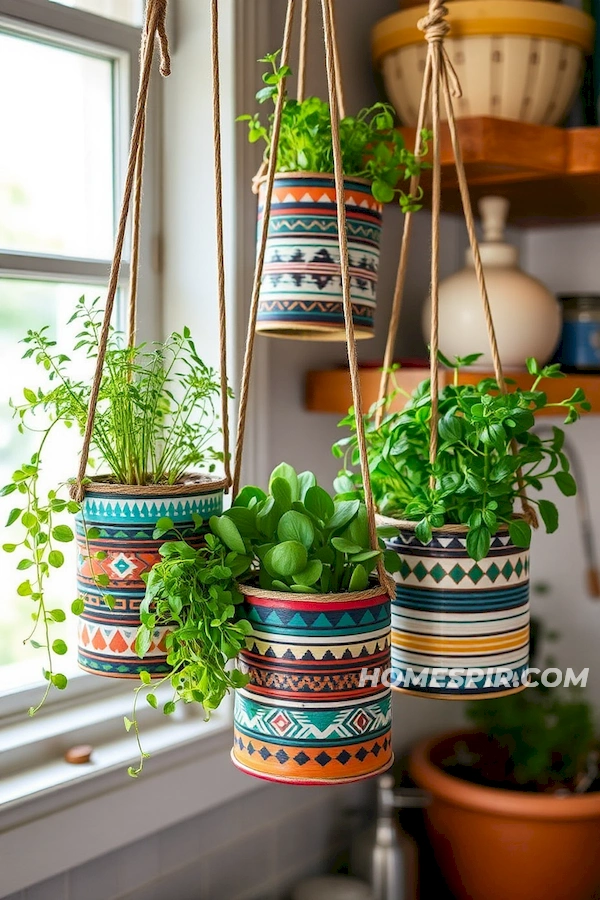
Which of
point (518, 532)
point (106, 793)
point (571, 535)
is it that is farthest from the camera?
point (571, 535)

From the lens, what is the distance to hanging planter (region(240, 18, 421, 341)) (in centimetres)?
106

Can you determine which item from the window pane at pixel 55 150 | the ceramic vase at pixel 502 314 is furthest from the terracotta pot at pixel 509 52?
the window pane at pixel 55 150

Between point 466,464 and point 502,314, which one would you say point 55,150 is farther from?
point 466,464

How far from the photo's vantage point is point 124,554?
801mm

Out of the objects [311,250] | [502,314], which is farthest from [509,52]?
[311,250]

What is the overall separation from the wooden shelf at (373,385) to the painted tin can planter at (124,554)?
0.66m

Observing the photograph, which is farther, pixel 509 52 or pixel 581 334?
pixel 581 334

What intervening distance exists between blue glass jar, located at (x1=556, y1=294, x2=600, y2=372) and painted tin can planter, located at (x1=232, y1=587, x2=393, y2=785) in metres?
0.98

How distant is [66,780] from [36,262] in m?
0.67

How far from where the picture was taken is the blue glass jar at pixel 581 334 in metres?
1.62

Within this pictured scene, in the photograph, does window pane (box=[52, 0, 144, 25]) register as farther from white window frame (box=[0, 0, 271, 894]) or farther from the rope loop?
the rope loop

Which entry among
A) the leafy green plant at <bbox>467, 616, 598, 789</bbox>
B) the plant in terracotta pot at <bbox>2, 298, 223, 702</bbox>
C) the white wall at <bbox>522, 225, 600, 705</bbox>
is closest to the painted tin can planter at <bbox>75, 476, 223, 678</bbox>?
the plant in terracotta pot at <bbox>2, 298, 223, 702</bbox>

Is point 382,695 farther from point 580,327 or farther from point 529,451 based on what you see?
point 580,327

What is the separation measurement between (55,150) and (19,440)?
0.41 m
